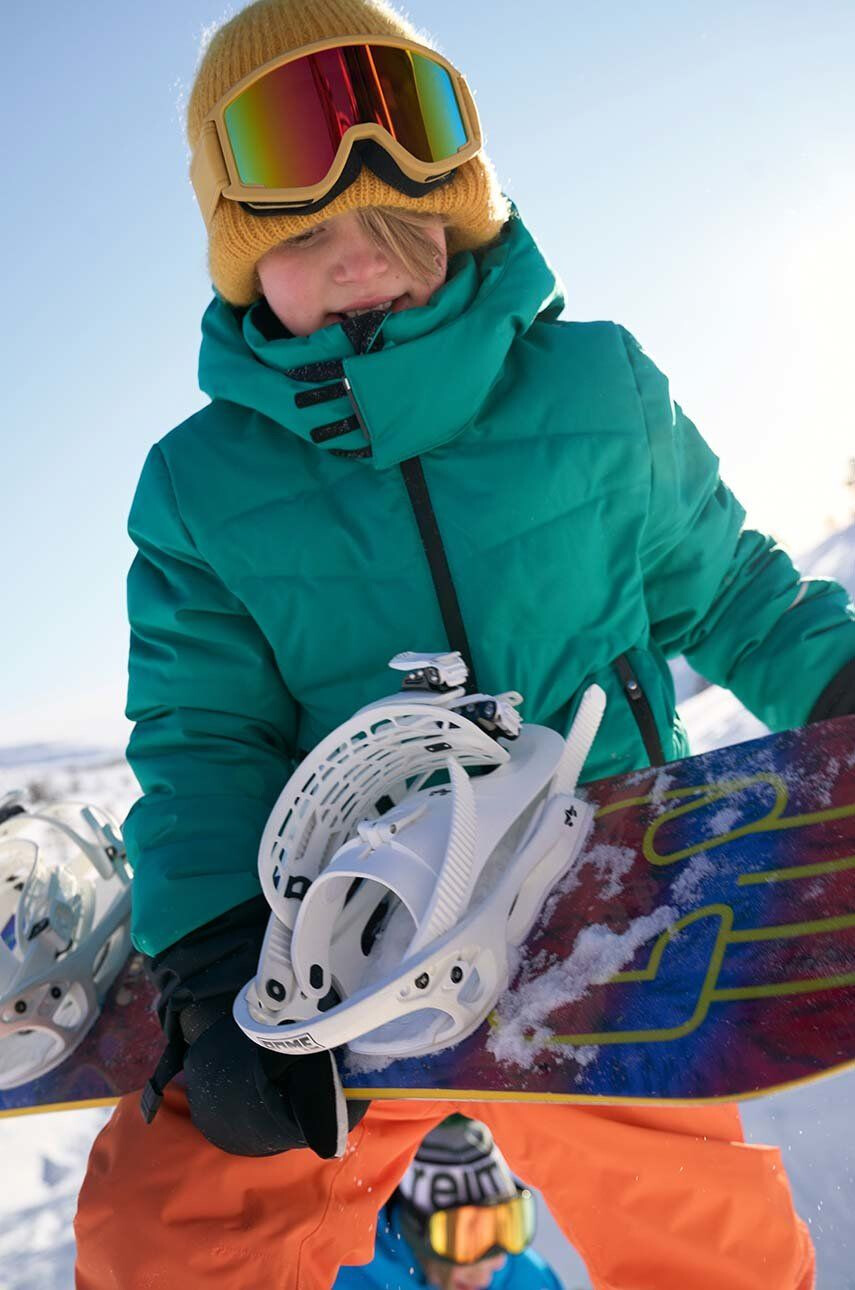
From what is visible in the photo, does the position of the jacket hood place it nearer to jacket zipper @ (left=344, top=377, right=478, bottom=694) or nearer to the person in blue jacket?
jacket zipper @ (left=344, top=377, right=478, bottom=694)

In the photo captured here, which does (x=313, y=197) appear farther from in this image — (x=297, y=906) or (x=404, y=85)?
(x=297, y=906)

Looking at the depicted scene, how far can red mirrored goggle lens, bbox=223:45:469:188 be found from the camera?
177 cm

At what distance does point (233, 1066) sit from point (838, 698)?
1334 mm

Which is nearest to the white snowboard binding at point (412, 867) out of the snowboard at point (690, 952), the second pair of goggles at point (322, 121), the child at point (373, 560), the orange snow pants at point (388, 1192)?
the snowboard at point (690, 952)

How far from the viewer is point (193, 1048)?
5.08 ft

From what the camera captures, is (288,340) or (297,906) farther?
(288,340)

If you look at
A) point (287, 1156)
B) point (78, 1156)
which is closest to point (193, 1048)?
point (287, 1156)

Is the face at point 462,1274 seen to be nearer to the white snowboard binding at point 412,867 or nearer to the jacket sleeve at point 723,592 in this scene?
the white snowboard binding at point 412,867

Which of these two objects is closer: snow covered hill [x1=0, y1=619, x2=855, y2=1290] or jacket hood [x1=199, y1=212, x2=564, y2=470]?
jacket hood [x1=199, y1=212, x2=564, y2=470]

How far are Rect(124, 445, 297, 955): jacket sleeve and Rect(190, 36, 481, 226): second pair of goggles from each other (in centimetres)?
61

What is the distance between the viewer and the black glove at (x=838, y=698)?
5.96 ft

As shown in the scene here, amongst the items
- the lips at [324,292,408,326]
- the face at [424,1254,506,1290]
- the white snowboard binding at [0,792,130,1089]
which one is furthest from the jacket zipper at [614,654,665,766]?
the white snowboard binding at [0,792,130,1089]

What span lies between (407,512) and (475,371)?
306mm

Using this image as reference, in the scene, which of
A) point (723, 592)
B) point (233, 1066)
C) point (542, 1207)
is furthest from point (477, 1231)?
point (723, 592)
